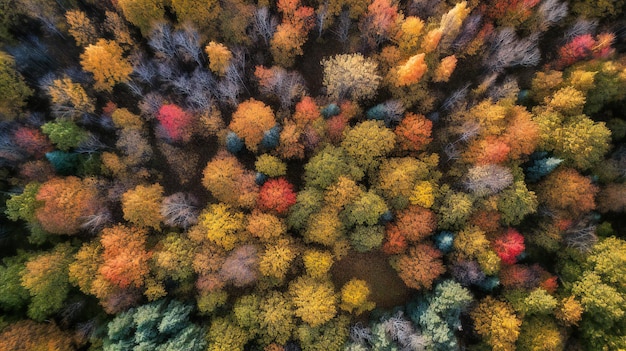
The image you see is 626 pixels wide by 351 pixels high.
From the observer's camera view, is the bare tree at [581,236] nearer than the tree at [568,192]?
No

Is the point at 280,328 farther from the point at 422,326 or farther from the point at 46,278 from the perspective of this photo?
the point at 46,278

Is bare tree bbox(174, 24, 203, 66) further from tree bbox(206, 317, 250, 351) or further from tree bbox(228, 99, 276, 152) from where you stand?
tree bbox(206, 317, 250, 351)

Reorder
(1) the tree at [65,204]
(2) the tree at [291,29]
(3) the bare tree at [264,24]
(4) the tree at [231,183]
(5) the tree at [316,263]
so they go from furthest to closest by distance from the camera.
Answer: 1. (2) the tree at [291,29]
2. (3) the bare tree at [264,24]
3. (5) the tree at [316,263]
4. (4) the tree at [231,183]
5. (1) the tree at [65,204]

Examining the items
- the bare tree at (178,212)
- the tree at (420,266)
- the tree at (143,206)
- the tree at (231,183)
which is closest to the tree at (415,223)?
the tree at (420,266)

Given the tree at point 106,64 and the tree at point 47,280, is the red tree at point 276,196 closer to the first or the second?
the tree at point 106,64

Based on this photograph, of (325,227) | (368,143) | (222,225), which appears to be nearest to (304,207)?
(325,227)

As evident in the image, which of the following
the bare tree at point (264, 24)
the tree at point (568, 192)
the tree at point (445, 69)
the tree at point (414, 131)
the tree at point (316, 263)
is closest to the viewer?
the tree at point (316, 263)

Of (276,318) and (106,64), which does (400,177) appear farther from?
(106,64)

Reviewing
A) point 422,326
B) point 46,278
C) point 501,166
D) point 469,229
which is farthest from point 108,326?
point 501,166
